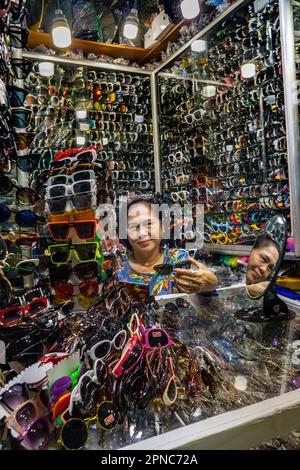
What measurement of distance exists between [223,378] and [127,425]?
34 cm

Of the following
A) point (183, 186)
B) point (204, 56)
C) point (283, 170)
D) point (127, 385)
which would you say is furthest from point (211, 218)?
point (127, 385)

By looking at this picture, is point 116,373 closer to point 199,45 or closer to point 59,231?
point 59,231

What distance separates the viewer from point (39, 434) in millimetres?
725

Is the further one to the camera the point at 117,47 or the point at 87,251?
the point at 117,47

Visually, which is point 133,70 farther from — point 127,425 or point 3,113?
point 127,425

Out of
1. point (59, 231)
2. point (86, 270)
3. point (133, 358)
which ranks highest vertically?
point (59, 231)

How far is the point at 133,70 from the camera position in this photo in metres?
4.84

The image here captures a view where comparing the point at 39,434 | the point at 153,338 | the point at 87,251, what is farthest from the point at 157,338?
the point at 87,251

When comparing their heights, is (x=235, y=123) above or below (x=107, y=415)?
above

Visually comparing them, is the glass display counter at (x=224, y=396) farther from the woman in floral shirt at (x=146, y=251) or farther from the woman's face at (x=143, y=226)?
the woman's face at (x=143, y=226)

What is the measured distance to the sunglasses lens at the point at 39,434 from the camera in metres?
0.71

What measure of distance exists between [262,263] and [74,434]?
1.14 m

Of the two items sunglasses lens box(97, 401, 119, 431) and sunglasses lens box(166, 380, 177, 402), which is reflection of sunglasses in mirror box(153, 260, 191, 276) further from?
sunglasses lens box(97, 401, 119, 431)

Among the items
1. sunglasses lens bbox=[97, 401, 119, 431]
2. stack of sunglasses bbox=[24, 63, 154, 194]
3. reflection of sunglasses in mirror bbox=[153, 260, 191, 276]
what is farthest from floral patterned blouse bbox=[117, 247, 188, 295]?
stack of sunglasses bbox=[24, 63, 154, 194]
